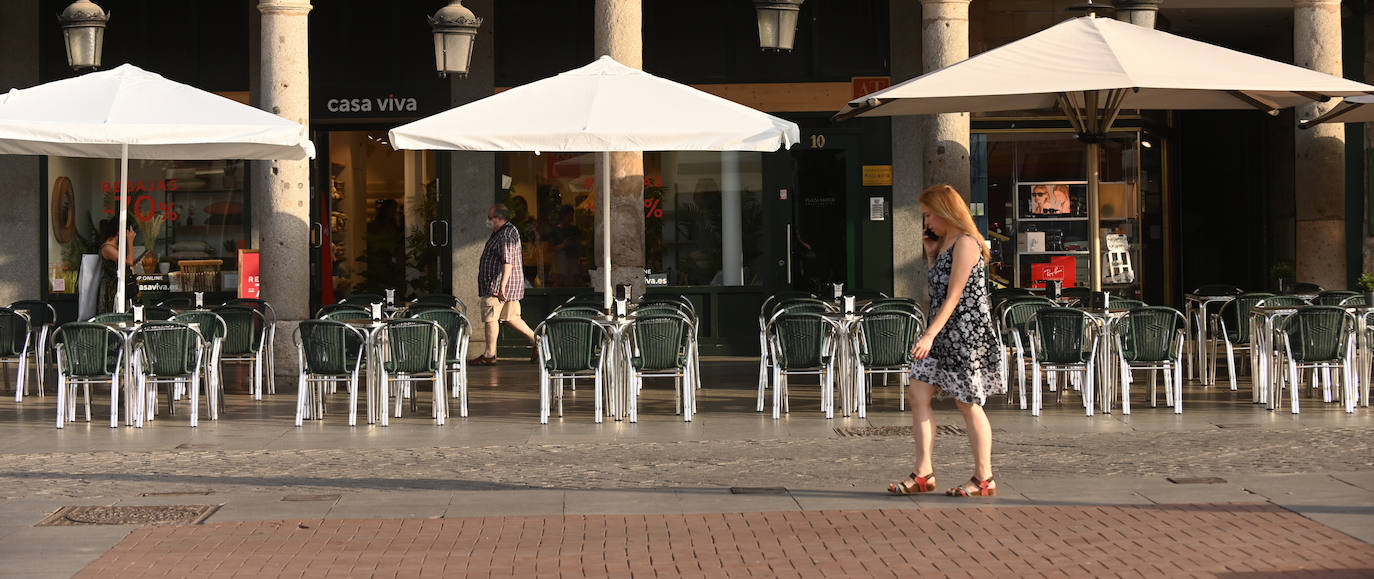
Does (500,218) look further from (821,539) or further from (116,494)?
(821,539)

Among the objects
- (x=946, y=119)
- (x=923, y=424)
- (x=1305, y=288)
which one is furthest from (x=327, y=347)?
(x=1305, y=288)

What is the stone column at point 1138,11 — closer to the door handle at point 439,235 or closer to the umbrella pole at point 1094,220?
the umbrella pole at point 1094,220

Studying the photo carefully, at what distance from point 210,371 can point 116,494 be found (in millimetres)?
3848

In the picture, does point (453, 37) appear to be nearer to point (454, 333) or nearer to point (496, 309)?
point (496, 309)

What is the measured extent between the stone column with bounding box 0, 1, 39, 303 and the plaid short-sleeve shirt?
562 cm

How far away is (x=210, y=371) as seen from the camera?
12406 millimetres

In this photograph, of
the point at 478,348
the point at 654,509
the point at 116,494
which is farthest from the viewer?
the point at 478,348

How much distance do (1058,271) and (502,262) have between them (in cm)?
679

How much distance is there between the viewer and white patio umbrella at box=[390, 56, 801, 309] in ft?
39.2

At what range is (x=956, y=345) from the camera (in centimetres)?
820

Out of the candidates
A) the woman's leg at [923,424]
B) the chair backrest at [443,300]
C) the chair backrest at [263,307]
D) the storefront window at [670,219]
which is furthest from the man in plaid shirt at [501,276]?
the woman's leg at [923,424]

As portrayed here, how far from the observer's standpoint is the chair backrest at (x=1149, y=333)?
39.1 feet

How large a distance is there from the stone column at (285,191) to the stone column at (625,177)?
2750mm

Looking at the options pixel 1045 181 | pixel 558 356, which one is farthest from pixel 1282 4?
pixel 558 356
